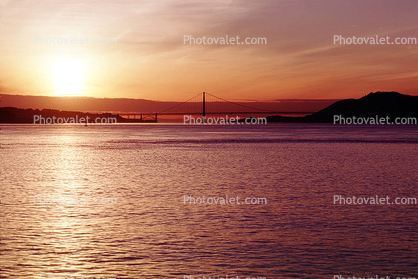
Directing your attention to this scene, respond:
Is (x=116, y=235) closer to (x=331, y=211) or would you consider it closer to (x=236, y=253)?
(x=236, y=253)

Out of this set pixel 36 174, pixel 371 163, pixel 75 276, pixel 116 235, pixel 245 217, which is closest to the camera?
pixel 75 276

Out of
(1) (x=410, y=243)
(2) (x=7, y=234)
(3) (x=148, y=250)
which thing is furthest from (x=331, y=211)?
(2) (x=7, y=234)

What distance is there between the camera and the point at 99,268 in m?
8.95

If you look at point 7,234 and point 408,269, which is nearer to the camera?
point 408,269

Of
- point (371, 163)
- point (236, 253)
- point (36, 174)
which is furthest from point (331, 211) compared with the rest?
point (371, 163)

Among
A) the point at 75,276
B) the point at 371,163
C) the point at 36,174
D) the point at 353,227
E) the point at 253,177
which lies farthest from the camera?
the point at 371,163

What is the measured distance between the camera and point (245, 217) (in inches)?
547

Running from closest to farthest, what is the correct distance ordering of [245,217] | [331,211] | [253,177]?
1. [245,217]
2. [331,211]
3. [253,177]

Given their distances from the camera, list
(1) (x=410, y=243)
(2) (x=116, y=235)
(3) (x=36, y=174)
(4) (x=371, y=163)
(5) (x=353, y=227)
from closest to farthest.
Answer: (1) (x=410, y=243)
(2) (x=116, y=235)
(5) (x=353, y=227)
(3) (x=36, y=174)
(4) (x=371, y=163)

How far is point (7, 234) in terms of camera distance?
461 inches

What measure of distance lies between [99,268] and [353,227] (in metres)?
7.07

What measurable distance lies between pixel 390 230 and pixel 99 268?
7600 millimetres

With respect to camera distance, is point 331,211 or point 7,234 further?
point 331,211

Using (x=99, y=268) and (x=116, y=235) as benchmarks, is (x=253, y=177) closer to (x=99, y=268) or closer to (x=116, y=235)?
(x=116, y=235)
